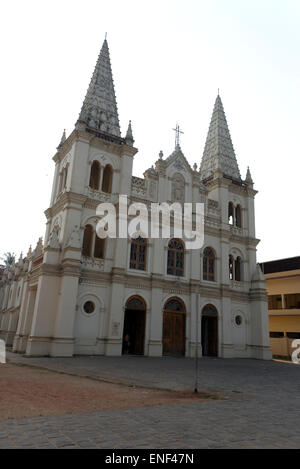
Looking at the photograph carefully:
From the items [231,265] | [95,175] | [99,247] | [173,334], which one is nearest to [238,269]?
[231,265]

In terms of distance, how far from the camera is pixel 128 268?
2416 cm

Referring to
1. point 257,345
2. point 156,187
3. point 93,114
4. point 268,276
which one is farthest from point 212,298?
point 93,114

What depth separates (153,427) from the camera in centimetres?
573

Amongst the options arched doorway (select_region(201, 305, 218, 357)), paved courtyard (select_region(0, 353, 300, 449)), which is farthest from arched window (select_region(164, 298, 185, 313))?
paved courtyard (select_region(0, 353, 300, 449))

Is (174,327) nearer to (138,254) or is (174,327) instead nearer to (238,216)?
(138,254)

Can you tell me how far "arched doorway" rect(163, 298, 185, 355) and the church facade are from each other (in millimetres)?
73

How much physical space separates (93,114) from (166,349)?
746 inches

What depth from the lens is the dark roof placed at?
124 ft

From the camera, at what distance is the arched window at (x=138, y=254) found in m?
24.6

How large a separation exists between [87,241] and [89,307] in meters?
4.46

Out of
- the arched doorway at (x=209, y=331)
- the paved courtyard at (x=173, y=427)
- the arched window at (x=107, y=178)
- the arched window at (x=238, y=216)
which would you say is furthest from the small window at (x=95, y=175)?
the paved courtyard at (x=173, y=427)

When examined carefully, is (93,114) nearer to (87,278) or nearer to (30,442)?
(87,278)

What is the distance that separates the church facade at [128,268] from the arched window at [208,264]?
9 centimetres

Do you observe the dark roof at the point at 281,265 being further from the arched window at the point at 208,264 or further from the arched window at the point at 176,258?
the arched window at the point at 176,258
